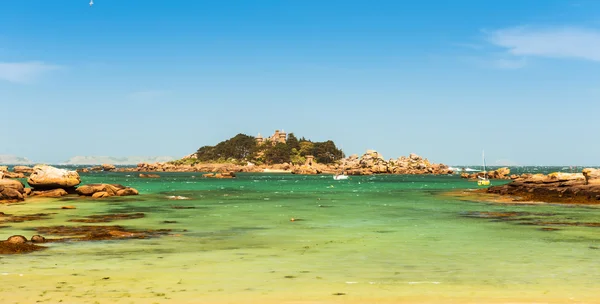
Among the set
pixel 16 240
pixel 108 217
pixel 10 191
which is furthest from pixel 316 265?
pixel 10 191

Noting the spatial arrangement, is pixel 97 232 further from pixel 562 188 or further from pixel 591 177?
pixel 591 177

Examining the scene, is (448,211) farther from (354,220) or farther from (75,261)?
(75,261)

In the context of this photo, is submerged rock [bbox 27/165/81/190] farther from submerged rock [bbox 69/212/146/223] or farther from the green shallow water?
the green shallow water

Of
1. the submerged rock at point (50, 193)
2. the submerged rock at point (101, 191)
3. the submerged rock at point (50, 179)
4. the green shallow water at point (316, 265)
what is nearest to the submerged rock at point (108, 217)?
the green shallow water at point (316, 265)

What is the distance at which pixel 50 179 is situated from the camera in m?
68.6

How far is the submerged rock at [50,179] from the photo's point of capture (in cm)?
6800

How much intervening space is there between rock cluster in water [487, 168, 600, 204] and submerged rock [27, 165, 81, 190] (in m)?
54.4

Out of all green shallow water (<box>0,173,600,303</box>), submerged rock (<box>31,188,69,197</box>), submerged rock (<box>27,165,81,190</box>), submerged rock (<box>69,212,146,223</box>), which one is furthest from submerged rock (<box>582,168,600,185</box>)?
submerged rock (<box>27,165,81,190</box>)

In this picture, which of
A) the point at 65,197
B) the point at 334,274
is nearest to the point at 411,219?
the point at 334,274

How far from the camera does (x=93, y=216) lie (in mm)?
41469

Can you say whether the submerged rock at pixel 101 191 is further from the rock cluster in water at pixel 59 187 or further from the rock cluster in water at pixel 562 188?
the rock cluster in water at pixel 562 188

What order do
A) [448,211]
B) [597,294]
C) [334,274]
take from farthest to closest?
[448,211] → [334,274] → [597,294]

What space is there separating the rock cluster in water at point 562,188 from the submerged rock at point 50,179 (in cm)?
5443

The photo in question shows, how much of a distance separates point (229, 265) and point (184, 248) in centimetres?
523
